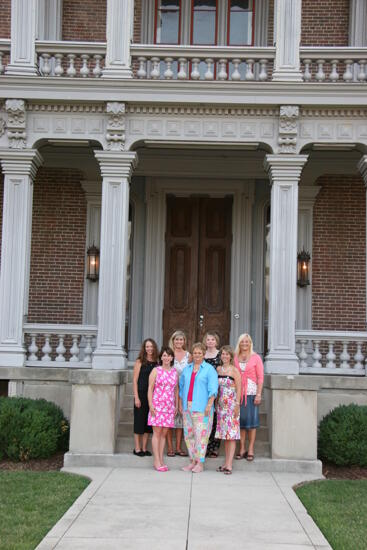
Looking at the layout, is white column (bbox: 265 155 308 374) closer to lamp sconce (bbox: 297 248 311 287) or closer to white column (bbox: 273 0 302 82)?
white column (bbox: 273 0 302 82)

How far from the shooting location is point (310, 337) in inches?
471

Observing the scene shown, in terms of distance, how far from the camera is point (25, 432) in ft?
33.3

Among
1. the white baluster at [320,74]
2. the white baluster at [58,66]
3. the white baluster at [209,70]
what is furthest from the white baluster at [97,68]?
the white baluster at [320,74]

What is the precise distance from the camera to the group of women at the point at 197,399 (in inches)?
381

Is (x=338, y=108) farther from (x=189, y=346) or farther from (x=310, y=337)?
(x=189, y=346)

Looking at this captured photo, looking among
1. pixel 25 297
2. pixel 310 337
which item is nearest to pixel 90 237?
pixel 25 297

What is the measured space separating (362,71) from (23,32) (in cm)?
549

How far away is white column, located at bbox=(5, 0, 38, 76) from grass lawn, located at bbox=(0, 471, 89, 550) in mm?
6446

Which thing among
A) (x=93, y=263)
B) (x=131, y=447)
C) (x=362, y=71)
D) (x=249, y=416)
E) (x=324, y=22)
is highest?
(x=324, y=22)

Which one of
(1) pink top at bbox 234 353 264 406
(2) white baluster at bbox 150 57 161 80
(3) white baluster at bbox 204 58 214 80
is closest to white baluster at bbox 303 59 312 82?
(3) white baluster at bbox 204 58 214 80

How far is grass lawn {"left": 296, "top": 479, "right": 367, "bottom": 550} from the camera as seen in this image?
6.56m

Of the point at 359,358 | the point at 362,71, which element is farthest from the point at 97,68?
the point at 359,358

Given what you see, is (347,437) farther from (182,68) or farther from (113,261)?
(182,68)

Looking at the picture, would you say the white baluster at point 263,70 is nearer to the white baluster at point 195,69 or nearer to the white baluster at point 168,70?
the white baluster at point 195,69
